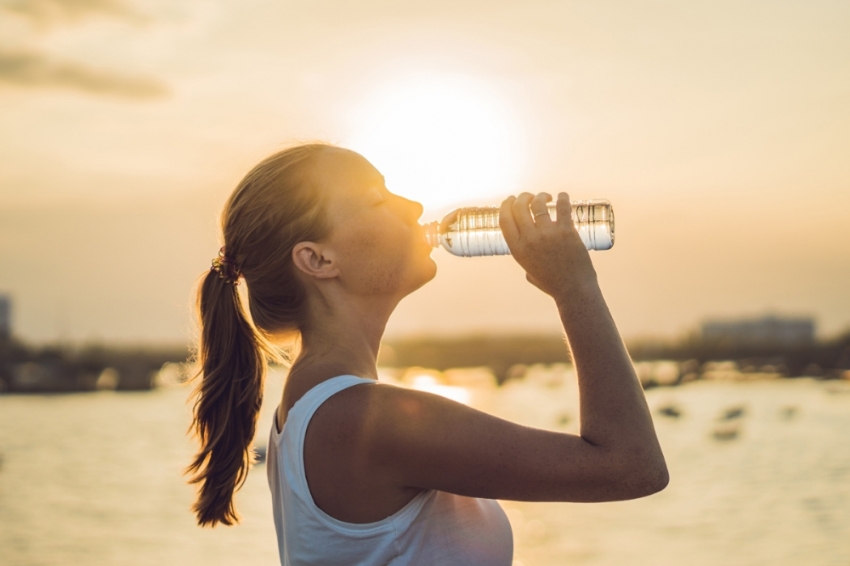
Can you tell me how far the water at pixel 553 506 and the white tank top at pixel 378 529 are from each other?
230 inches

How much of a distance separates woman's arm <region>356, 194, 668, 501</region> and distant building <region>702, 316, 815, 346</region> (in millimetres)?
102493

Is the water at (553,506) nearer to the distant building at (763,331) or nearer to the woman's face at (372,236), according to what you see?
the woman's face at (372,236)

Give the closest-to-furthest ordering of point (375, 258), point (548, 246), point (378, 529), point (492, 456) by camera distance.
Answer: point (492, 456), point (378, 529), point (548, 246), point (375, 258)

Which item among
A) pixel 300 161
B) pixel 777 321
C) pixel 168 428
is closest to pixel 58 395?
pixel 168 428

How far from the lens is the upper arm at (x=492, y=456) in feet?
5.27

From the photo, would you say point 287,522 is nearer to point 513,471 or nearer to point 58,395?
point 513,471

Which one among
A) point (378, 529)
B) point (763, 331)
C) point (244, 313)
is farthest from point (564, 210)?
point (763, 331)

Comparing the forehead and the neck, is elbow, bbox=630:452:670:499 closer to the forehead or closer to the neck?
the neck

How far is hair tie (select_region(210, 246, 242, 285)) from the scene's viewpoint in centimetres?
230

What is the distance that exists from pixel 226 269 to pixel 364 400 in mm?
812

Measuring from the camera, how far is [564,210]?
1869 millimetres

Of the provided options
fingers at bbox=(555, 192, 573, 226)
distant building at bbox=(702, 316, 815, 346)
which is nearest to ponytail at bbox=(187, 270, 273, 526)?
fingers at bbox=(555, 192, 573, 226)

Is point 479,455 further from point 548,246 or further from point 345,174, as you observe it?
point 345,174

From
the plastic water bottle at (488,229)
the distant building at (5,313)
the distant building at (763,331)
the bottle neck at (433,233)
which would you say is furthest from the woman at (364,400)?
the distant building at (763,331)
